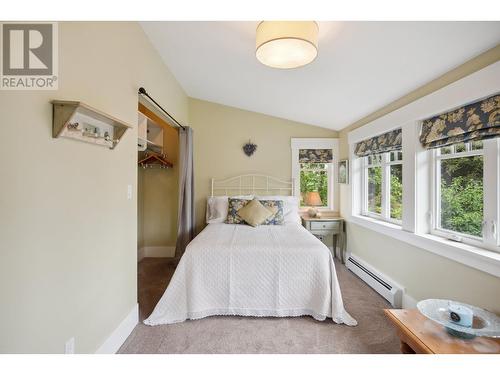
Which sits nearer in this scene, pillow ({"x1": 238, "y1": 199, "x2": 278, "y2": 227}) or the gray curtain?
pillow ({"x1": 238, "y1": 199, "x2": 278, "y2": 227})

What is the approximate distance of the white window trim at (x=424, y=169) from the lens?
61.8 inches

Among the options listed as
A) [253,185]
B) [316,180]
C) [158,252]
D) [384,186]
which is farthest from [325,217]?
[158,252]

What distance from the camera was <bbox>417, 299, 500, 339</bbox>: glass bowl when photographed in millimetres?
1252

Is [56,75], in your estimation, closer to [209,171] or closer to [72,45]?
[72,45]

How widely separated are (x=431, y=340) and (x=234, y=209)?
2.52 metres

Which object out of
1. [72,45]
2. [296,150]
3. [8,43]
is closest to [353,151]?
[296,150]

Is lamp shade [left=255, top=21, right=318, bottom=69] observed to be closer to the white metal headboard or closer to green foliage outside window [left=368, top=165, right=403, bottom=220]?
green foliage outside window [left=368, top=165, right=403, bottom=220]

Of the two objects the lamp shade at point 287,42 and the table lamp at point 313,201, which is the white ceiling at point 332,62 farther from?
the table lamp at point 313,201

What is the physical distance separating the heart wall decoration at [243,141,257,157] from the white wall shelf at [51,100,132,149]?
2.49 m

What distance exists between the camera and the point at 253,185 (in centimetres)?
405

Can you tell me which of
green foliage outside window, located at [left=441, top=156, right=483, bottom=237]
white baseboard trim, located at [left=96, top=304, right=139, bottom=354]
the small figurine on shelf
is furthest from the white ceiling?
white baseboard trim, located at [left=96, top=304, right=139, bottom=354]
